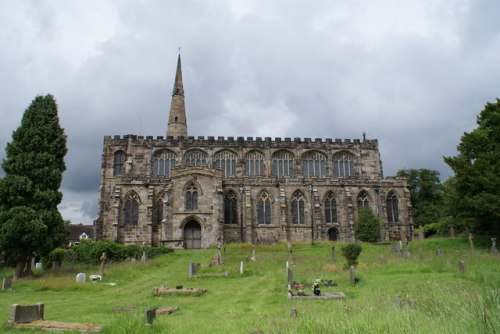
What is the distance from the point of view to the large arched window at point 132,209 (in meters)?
45.8

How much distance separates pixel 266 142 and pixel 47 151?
30.3m

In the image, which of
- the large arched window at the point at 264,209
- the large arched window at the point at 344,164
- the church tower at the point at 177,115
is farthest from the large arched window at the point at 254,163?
the church tower at the point at 177,115

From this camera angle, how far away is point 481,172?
1246 inches

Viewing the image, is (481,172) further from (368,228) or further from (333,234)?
(333,234)

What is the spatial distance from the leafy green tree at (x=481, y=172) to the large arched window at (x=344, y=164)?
2155 centimetres

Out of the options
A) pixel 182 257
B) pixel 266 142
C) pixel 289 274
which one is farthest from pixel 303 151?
pixel 289 274

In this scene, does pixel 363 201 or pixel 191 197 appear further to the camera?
pixel 363 201

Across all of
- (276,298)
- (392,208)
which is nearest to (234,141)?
(392,208)

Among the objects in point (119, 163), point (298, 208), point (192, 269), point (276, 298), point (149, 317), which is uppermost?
point (119, 163)

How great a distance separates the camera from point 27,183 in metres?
28.0

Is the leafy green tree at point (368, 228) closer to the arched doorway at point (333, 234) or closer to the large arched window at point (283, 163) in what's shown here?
the arched doorway at point (333, 234)

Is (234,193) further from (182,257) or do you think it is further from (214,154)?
(182,257)

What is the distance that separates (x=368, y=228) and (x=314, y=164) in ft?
50.4

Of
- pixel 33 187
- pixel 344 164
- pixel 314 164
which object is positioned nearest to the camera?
pixel 33 187
